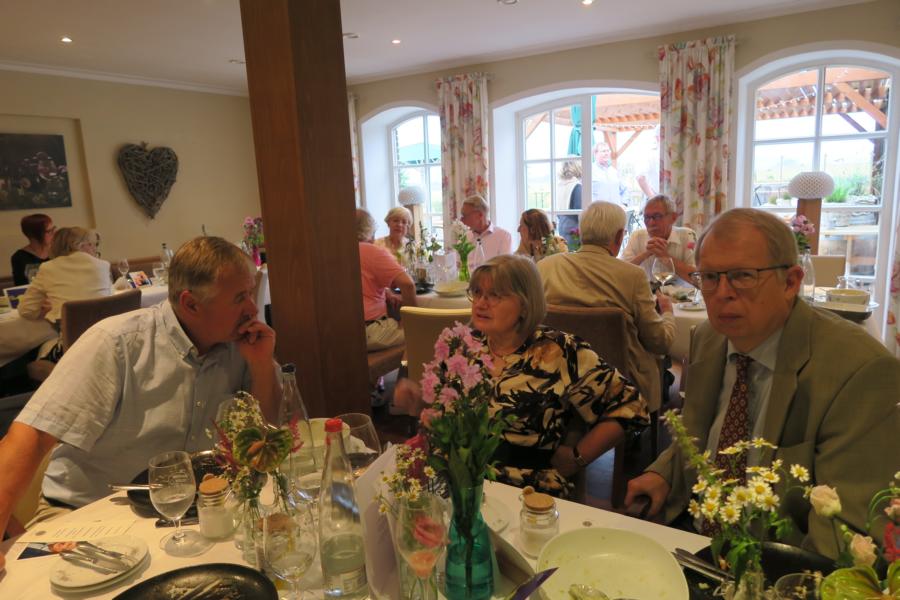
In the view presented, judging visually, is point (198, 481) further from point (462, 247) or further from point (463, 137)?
point (463, 137)

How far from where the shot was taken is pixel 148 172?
22.8 feet

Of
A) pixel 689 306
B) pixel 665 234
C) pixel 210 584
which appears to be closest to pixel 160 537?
pixel 210 584

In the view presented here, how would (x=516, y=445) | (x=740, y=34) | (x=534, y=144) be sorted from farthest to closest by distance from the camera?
1. (x=534, y=144)
2. (x=740, y=34)
3. (x=516, y=445)

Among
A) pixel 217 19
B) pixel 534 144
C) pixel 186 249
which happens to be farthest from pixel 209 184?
pixel 186 249

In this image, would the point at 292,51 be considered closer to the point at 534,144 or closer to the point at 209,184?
the point at 534,144

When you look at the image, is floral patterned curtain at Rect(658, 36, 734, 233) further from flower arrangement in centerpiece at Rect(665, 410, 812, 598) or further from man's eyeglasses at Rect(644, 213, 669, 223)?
flower arrangement in centerpiece at Rect(665, 410, 812, 598)

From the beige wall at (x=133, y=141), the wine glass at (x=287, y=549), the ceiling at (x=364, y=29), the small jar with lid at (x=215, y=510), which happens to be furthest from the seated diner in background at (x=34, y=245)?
the wine glass at (x=287, y=549)

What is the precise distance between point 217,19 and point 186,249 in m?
3.92

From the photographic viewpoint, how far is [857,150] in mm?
5262

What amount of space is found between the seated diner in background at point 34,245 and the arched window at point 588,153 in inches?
190

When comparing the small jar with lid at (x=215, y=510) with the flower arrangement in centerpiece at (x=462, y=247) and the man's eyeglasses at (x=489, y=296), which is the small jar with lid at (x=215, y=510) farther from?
the flower arrangement in centerpiece at (x=462, y=247)

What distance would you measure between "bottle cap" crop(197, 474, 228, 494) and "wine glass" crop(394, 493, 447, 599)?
1.69 feet

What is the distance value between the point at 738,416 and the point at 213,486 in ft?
3.86

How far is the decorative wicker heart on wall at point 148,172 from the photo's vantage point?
22.3ft
